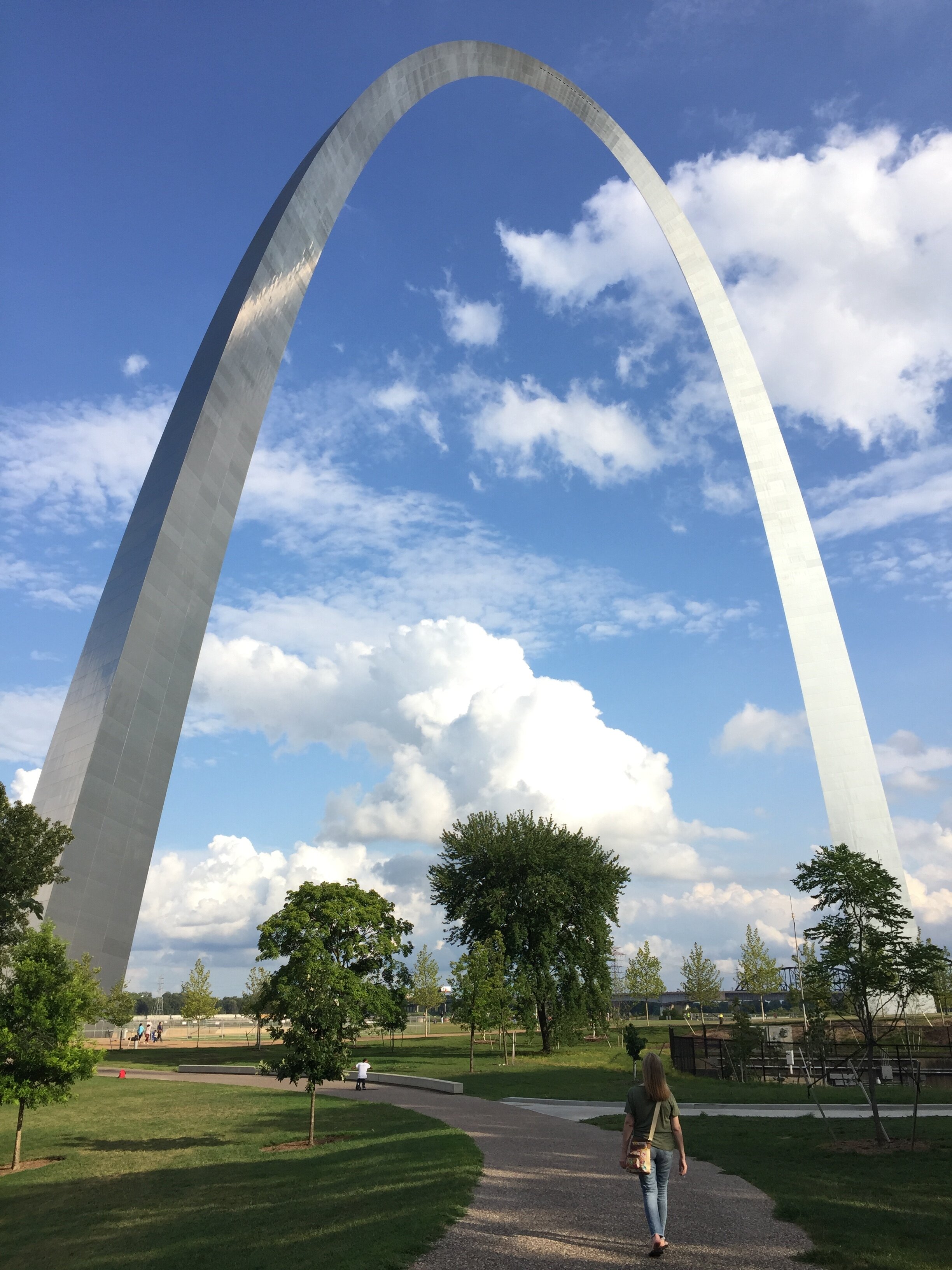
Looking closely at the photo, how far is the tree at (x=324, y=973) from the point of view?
19281 mm

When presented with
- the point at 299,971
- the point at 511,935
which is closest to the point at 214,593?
the point at 299,971

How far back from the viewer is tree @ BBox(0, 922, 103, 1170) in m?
17.3

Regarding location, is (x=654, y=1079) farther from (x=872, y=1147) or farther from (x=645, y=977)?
(x=645, y=977)

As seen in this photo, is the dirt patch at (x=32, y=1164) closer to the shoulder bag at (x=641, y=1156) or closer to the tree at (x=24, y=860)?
Answer: the tree at (x=24, y=860)

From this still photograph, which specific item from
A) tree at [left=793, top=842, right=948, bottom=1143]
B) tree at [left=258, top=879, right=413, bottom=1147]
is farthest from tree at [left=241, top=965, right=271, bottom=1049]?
tree at [left=793, top=842, right=948, bottom=1143]

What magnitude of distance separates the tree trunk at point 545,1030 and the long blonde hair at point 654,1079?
1568 inches

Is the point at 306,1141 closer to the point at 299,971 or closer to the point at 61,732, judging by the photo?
the point at 299,971

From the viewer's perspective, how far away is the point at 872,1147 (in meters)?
13.9

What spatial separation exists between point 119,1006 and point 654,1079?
110 ft

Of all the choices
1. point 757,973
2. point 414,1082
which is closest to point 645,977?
point 757,973

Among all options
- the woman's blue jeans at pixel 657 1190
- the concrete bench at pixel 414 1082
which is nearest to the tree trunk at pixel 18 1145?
the concrete bench at pixel 414 1082

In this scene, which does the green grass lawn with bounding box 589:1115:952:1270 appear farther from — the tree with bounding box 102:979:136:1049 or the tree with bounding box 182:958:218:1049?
the tree with bounding box 182:958:218:1049

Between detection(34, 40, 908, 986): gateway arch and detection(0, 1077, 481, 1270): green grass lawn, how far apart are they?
422 cm

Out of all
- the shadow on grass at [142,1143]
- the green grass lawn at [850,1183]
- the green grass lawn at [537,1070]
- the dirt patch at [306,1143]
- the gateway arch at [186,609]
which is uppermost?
the gateway arch at [186,609]
